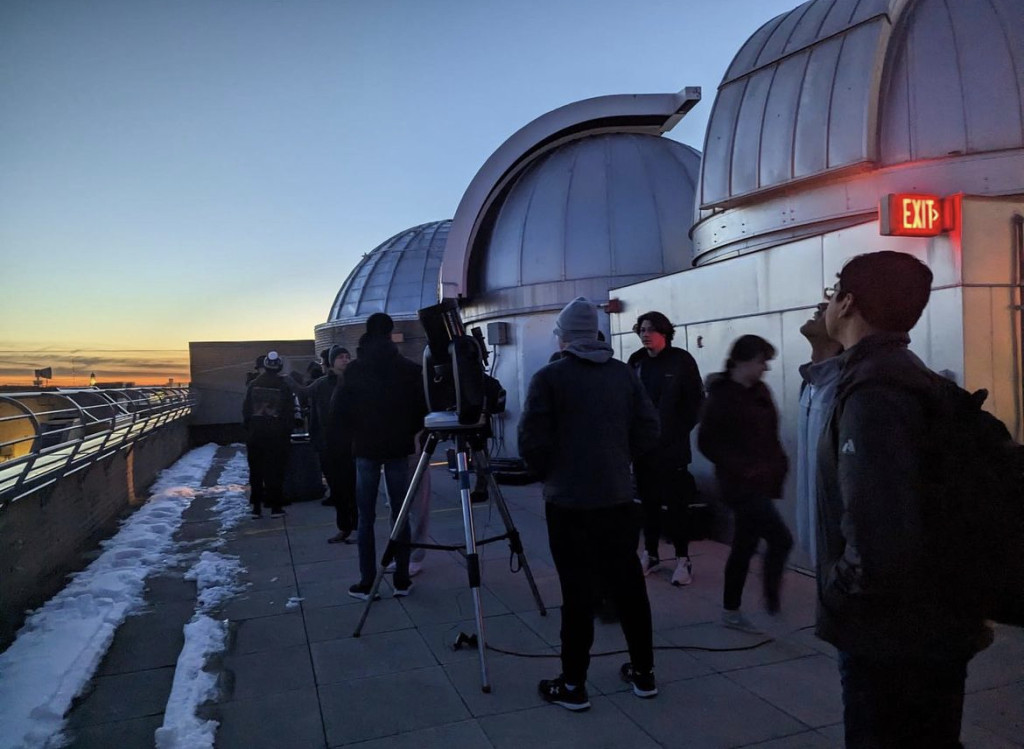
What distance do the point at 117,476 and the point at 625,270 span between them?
25.0ft

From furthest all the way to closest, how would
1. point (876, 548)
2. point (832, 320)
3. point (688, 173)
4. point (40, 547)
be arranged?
point (688, 173)
point (40, 547)
point (832, 320)
point (876, 548)

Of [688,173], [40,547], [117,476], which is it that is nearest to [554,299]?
[688,173]

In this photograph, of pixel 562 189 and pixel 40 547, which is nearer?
pixel 40 547

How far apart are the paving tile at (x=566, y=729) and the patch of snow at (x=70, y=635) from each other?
6.79ft

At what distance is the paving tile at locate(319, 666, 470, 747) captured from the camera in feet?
10.8

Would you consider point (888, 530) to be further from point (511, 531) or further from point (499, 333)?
point (499, 333)

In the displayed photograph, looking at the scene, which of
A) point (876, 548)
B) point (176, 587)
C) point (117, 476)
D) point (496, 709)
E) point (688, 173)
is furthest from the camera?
point (688, 173)

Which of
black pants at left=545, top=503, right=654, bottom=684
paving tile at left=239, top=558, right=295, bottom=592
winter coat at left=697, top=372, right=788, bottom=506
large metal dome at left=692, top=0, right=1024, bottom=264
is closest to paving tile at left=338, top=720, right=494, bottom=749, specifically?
black pants at left=545, top=503, right=654, bottom=684

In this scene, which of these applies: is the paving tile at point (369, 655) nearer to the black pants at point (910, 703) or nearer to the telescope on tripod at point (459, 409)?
the telescope on tripod at point (459, 409)

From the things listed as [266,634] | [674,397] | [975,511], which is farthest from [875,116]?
[266,634]

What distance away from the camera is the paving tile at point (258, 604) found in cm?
497

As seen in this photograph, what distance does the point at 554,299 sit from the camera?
1137 centimetres

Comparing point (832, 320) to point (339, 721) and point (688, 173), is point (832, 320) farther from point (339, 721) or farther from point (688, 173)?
point (688, 173)

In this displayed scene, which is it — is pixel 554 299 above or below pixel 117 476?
above
